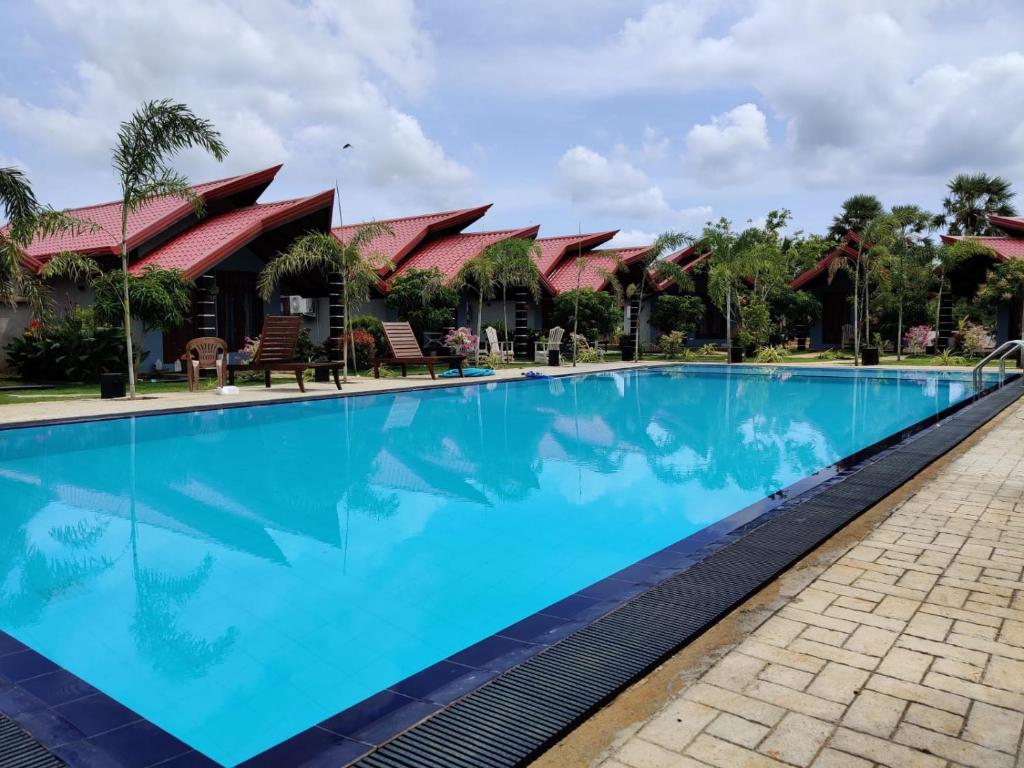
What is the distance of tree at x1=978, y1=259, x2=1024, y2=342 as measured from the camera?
2305 centimetres

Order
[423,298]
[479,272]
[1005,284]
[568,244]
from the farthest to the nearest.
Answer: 1. [568,244]
2. [1005,284]
3. [479,272]
4. [423,298]

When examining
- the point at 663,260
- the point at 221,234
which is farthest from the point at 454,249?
the point at 221,234

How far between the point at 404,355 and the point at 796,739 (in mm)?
15695

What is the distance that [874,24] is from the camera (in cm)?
1120

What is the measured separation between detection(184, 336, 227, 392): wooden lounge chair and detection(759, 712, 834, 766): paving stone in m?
13.0

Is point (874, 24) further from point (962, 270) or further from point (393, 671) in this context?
point (962, 270)

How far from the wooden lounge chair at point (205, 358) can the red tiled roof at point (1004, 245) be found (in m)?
22.6

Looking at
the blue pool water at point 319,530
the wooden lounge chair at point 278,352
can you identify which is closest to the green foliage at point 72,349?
the wooden lounge chair at point 278,352

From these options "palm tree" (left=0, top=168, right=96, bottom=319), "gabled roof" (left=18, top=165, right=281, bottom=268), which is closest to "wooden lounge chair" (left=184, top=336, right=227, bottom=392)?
"palm tree" (left=0, top=168, right=96, bottom=319)

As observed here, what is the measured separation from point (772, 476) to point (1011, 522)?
2565 millimetres

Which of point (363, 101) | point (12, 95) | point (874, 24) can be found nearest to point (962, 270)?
point (874, 24)

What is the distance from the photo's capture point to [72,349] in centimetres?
1537

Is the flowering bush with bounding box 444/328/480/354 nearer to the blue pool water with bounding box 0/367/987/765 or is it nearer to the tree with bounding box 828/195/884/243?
the blue pool water with bounding box 0/367/987/765

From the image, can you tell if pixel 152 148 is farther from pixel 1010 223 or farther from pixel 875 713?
pixel 1010 223
